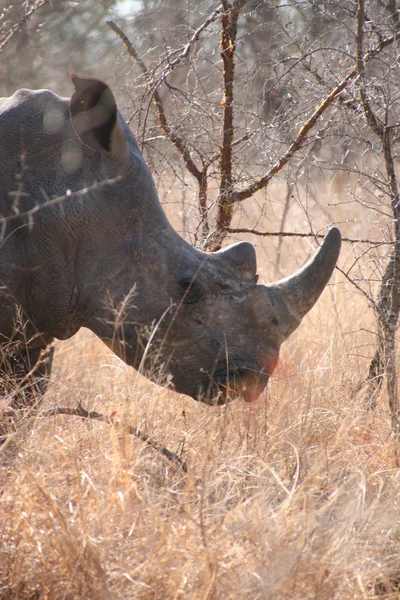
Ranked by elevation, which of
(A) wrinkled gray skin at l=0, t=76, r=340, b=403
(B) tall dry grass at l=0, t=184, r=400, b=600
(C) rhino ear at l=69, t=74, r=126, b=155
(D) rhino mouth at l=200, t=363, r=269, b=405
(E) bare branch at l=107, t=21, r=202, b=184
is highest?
(E) bare branch at l=107, t=21, r=202, b=184

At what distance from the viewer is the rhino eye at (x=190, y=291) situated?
3684 mm

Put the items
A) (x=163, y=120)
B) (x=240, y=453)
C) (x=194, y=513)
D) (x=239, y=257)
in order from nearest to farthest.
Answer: (x=194, y=513) → (x=240, y=453) → (x=239, y=257) → (x=163, y=120)

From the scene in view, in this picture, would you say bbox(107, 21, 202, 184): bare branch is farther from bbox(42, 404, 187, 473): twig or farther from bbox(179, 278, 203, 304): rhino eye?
bbox(42, 404, 187, 473): twig

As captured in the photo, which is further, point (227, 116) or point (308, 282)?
point (227, 116)

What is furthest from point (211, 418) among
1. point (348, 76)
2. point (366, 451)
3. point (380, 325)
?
point (348, 76)

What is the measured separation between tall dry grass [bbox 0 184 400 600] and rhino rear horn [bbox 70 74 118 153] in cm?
112

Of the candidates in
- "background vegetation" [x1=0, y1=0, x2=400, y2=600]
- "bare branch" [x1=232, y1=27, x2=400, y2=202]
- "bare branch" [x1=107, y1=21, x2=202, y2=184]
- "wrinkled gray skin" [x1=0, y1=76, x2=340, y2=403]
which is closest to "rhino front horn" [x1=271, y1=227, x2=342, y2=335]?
"wrinkled gray skin" [x1=0, y1=76, x2=340, y2=403]

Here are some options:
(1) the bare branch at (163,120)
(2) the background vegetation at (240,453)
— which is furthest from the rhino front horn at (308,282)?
(1) the bare branch at (163,120)

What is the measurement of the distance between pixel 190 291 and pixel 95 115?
0.88 meters

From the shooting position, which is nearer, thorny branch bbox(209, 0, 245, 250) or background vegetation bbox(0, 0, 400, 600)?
background vegetation bbox(0, 0, 400, 600)

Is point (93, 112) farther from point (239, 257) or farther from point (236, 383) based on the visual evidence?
point (236, 383)

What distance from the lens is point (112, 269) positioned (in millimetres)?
3637

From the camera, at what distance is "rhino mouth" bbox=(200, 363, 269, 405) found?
3.63 metres

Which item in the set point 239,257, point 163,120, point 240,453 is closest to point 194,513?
point 240,453
